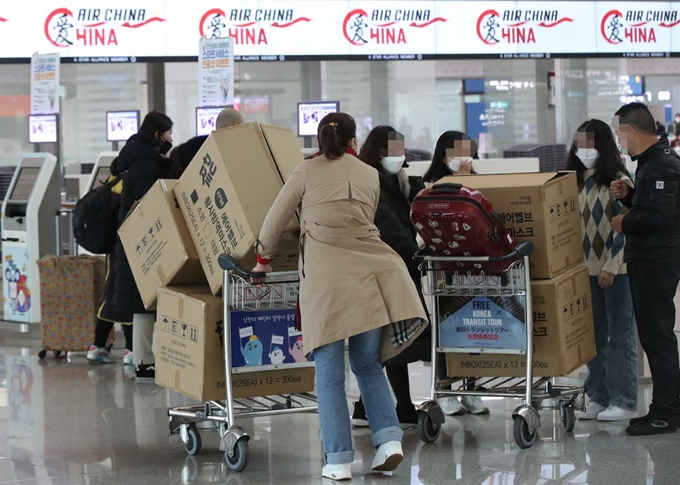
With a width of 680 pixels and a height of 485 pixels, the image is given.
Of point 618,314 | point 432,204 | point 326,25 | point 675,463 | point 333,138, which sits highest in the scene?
point 326,25

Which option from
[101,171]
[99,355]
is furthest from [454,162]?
[101,171]

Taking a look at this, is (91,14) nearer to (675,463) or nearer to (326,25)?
(326,25)

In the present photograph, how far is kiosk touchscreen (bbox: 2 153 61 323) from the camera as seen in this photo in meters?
8.30

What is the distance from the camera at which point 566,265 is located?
4840 mm

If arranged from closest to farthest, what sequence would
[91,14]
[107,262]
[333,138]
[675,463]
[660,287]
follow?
[333,138] < [675,463] < [660,287] < [107,262] < [91,14]

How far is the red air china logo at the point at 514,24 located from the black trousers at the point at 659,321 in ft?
34.6

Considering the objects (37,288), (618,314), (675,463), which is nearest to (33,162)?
(37,288)

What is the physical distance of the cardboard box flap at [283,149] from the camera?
14.5 ft

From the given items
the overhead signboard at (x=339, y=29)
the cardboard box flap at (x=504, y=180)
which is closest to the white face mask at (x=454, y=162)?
the cardboard box flap at (x=504, y=180)

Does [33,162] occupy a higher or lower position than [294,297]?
higher

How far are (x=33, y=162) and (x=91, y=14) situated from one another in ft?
18.1

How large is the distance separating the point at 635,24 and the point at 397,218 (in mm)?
12071

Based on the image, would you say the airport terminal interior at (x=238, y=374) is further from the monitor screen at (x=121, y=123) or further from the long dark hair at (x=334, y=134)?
the monitor screen at (x=121, y=123)

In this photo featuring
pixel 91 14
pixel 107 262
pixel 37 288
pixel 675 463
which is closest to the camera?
pixel 675 463
